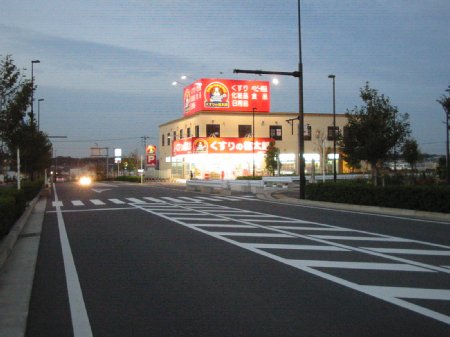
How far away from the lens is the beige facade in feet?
222

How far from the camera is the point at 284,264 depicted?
9898mm

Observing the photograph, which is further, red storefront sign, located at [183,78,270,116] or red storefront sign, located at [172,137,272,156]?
red storefront sign, located at [183,78,270,116]

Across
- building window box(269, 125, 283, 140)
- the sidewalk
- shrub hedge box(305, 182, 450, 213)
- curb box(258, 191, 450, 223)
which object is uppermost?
building window box(269, 125, 283, 140)

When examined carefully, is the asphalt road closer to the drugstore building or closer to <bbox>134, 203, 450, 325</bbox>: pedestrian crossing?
<bbox>134, 203, 450, 325</bbox>: pedestrian crossing

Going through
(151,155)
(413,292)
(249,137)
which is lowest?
(413,292)

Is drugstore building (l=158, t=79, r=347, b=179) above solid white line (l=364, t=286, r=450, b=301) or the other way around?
above

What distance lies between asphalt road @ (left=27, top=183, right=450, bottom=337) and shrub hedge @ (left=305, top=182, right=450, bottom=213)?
3049mm

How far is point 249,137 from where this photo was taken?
6844 cm

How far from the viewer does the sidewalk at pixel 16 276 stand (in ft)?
20.4

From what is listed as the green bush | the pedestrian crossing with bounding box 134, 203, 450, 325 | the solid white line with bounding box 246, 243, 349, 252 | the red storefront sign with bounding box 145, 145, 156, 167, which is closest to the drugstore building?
the red storefront sign with bounding box 145, 145, 156, 167

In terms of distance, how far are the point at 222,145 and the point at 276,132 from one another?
10000 millimetres

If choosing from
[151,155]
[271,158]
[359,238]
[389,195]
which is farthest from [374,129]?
[151,155]

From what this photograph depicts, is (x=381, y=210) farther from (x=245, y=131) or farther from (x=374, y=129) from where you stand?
(x=245, y=131)

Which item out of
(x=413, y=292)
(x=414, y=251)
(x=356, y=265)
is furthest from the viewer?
(x=414, y=251)
